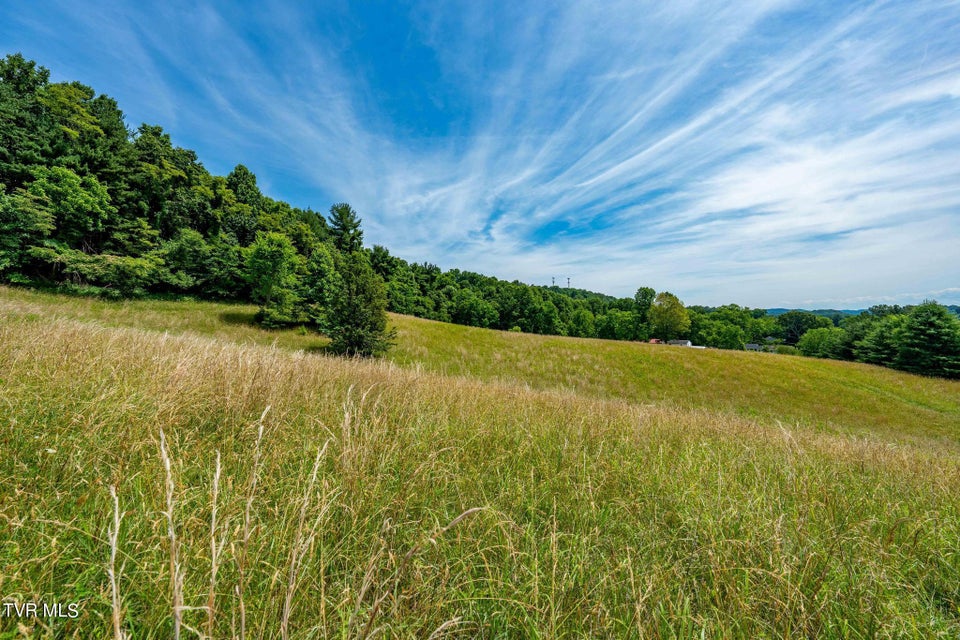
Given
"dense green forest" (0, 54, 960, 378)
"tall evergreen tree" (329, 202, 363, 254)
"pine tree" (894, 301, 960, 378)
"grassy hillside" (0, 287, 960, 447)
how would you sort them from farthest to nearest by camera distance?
"tall evergreen tree" (329, 202, 363, 254) → "pine tree" (894, 301, 960, 378) → "dense green forest" (0, 54, 960, 378) → "grassy hillside" (0, 287, 960, 447)

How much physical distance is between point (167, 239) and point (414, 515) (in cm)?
4545

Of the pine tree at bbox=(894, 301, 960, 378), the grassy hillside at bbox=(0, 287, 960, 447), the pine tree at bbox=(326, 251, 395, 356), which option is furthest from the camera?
the pine tree at bbox=(894, 301, 960, 378)

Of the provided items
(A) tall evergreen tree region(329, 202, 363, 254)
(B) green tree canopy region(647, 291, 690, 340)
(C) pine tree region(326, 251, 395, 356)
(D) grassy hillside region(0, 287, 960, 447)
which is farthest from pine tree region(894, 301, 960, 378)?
(A) tall evergreen tree region(329, 202, 363, 254)

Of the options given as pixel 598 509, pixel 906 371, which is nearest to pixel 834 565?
pixel 598 509

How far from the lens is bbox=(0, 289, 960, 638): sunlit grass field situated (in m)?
1.27

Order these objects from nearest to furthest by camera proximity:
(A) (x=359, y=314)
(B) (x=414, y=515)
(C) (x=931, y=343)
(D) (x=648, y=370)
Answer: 1. (B) (x=414, y=515)
2. (A) (x=359, y=314)
3. (D) (x=648, y=370)
4. (C) (x=931, y=343)

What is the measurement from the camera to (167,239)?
3241 cm

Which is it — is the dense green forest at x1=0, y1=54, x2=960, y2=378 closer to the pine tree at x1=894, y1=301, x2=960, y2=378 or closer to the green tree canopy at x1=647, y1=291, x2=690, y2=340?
the pine tree at x1=894, y1=301, x2=960, y2=378

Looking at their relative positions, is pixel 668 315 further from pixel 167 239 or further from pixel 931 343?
pixel 167 239

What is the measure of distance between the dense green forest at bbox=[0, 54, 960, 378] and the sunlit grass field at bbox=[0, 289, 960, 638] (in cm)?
1165

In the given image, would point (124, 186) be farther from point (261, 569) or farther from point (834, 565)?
point (834, 565)

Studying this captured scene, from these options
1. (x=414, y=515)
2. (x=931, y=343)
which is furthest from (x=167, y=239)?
(x=931, y=343)

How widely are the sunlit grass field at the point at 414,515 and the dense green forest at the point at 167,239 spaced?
11650 millimetres

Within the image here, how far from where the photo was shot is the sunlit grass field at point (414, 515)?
4.17 feet
